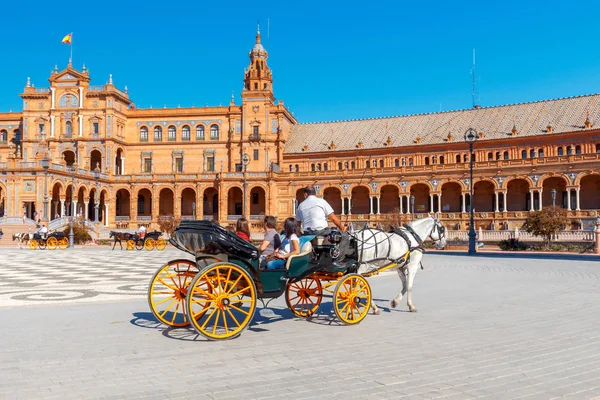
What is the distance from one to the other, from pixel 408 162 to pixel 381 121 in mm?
9199

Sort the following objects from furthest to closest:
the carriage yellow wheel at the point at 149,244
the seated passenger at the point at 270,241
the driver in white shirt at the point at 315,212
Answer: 1. the carriage yellow wheel at the point at 149,244
2. the driver in white shirt at the point at 315,212
3. the seated passenger at the point at 270,241

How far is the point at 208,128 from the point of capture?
72.4 metres

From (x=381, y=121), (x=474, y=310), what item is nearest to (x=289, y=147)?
(x=381, y=121)

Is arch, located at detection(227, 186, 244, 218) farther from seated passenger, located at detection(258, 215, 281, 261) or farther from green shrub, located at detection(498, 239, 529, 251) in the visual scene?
seated passenger, located at detection(258, 215, 281, 261)

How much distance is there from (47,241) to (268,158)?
38049 mm

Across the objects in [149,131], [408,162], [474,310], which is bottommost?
[474,310]

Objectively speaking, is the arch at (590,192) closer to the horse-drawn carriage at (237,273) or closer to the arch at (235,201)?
the arch at (235,201)

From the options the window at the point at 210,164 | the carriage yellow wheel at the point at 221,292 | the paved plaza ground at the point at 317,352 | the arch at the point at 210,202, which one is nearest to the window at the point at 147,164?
the window at the point at 210,164

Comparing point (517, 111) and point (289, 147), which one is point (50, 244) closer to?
point (289, 147)

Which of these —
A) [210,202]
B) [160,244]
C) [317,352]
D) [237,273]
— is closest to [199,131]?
[210,202]

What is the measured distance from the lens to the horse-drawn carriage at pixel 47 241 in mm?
33688

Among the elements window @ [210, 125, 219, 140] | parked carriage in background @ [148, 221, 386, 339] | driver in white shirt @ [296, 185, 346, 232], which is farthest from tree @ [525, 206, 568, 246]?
window @ [210, 125, 219, 140]

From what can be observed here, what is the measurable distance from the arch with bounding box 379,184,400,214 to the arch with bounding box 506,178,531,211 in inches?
485

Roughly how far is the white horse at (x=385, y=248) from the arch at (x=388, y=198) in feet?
177
